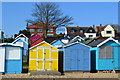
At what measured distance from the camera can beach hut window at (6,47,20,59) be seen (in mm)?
17977

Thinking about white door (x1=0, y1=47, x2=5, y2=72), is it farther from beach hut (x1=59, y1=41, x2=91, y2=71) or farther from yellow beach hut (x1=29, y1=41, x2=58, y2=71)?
beach hut (x1=59, y1=41, x2=91, y2=71)

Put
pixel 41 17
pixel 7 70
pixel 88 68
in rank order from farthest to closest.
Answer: pixel 41 17
pixel 88 68
pixel 7 70

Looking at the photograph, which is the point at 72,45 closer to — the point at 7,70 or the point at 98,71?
the point at 98,71

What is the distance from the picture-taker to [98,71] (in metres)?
19.5

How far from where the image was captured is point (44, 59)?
60.6 ft

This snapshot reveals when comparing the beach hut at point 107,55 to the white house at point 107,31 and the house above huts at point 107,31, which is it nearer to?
the house above huts at point 107,31

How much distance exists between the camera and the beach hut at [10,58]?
17.8m

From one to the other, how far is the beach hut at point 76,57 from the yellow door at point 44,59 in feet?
3.88

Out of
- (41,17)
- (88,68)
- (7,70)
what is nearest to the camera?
(7,70)

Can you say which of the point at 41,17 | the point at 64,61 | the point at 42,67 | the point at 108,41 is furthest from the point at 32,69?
the point at 41,17

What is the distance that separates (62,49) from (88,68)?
2401 mm

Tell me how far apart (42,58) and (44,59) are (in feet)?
0.53

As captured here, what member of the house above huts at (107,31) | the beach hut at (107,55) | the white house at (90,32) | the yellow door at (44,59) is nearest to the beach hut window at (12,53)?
the yellow door at (44,59)

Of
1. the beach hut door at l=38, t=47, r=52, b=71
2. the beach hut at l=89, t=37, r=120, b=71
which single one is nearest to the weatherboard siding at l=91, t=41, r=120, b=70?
the beach hut at l=89, t=37, r=120, b=71
